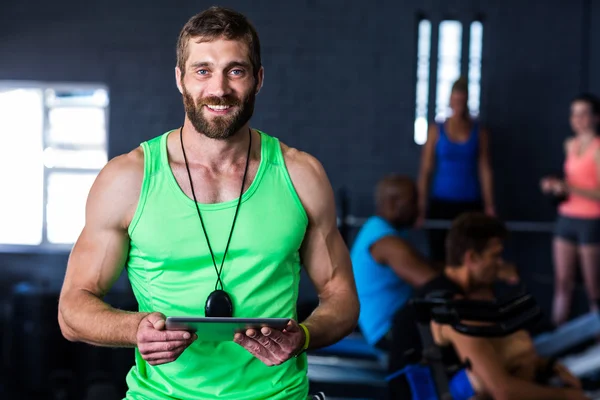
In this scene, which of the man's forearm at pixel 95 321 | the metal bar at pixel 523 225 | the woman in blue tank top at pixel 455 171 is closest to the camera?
the man's forearm at pixel 95 321

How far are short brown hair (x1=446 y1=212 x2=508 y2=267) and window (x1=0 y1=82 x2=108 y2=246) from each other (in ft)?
13.1

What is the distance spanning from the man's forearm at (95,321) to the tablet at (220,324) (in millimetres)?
210

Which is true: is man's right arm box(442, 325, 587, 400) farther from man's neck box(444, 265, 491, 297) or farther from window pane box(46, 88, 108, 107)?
window pane box(46, 88, 108, 107)

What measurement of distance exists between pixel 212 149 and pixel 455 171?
388 cm

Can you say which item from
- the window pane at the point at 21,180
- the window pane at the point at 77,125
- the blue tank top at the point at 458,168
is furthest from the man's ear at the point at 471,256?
the window pane at the point at 21,180

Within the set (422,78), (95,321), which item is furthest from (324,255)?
(422,78)

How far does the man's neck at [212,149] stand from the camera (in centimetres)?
178

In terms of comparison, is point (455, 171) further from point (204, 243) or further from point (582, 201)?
point (204, 243)

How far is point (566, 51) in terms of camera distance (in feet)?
20.3

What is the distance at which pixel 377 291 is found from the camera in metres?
3.49

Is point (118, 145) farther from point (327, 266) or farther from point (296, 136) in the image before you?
point (327, 266)

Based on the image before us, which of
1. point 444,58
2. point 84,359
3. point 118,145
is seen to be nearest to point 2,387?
point 84,359

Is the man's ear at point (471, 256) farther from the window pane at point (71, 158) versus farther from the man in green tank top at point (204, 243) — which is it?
the window pane at point (71, 158)

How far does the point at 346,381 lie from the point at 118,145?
11.0 feet
